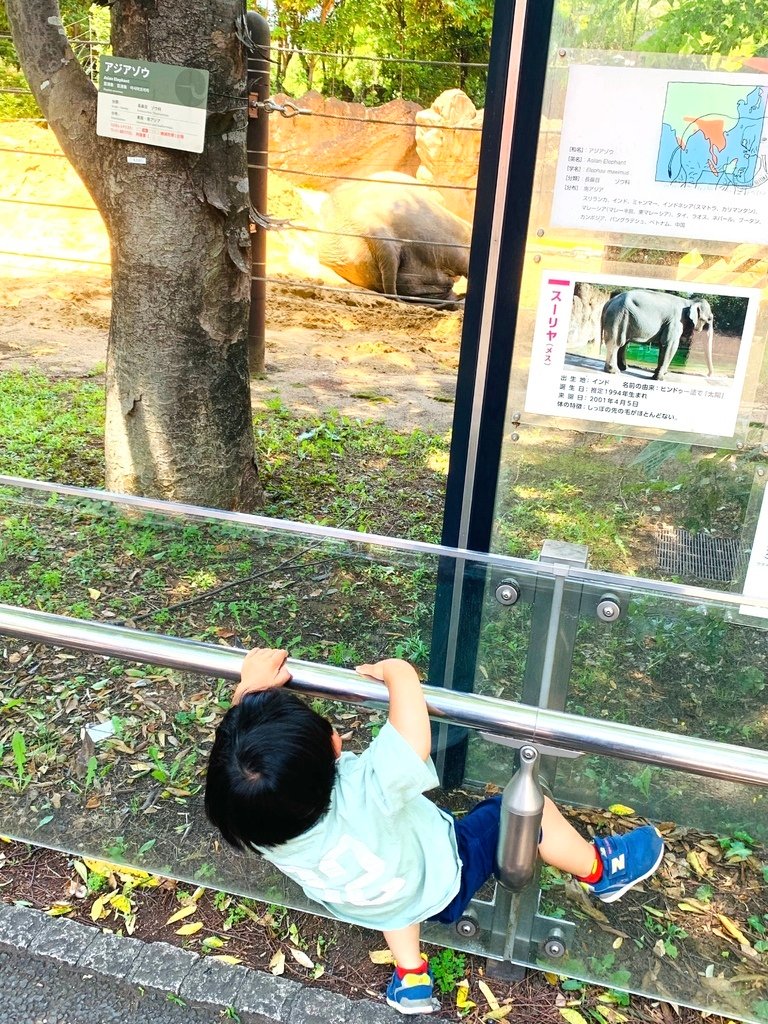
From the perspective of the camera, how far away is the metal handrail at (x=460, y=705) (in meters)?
1.40

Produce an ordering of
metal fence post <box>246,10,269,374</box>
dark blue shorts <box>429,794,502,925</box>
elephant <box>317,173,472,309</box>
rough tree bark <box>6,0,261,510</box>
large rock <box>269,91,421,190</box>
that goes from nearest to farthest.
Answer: dark blue shorts <box>429,794,502,925</box>
rough tree bark <box>6,0,261,510</box>
metal fence post <box>246,10,269,374</box>
elephant <box>317,173,472,309</box>
large rock <box>269,91,421,190</box>

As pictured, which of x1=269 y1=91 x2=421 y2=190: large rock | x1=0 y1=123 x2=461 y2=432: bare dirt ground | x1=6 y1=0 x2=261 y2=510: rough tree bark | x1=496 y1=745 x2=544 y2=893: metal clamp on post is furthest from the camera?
x1=269 y1=91 x2=421 y2=190: large rock

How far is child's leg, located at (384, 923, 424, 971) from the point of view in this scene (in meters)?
1.86

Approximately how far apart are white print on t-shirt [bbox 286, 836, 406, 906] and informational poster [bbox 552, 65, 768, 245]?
1.43m

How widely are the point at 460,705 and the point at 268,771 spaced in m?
0.34

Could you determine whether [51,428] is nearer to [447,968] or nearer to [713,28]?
[447,968]

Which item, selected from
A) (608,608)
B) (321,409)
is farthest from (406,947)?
(321,409)

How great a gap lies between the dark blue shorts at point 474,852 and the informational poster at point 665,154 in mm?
1317

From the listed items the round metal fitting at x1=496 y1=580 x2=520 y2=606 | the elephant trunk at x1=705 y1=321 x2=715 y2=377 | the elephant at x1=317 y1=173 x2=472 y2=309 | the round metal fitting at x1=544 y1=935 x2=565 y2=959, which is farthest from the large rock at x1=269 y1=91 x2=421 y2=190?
the round metal fitting at x1=544 y1=935 x2=565 y2=959

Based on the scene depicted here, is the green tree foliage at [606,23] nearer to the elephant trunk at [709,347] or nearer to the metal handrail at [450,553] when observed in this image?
the elephant trunk at [709,347]

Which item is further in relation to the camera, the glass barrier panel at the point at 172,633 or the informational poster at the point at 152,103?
the informational poster at the point at 152,103

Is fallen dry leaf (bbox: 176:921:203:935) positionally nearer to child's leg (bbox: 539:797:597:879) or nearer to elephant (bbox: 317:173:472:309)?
child's leg (bbox: 539:797:597:879)

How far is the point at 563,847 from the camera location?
1817 mm

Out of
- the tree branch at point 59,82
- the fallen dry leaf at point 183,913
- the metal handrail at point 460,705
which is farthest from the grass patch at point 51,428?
the metal handrail at point 460,705
